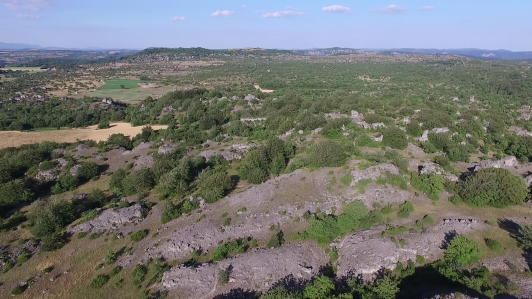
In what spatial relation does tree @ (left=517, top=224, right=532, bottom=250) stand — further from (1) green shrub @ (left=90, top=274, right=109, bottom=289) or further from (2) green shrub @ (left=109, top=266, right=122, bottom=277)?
(1) green shrub @ (left=90, top=274, right=109, bottom=289)

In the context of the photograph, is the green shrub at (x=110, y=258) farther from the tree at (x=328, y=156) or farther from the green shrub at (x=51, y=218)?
the tree at (x=328, y=156)

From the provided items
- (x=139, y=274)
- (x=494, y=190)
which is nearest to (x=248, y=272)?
(x=139, y=274)

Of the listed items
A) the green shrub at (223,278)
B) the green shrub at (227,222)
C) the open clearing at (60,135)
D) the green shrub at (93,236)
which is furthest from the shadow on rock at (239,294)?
the open clearing at (60,135)

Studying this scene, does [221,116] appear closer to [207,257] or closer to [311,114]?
[311,114]

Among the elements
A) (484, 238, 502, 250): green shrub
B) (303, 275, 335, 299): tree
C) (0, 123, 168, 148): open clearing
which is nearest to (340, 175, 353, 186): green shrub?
(484, 238, 502, 250): green shrub

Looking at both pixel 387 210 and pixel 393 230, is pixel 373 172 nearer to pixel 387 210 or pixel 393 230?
pixel 387 210
